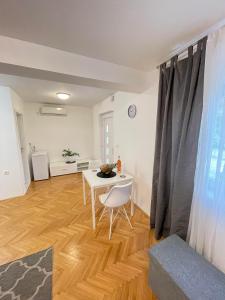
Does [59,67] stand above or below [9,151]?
above

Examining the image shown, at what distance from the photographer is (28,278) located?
4.70ft

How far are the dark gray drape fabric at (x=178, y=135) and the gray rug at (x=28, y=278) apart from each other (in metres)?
1.42

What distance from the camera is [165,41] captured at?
1396 millimetres

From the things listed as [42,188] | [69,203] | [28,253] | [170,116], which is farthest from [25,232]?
[170,116]

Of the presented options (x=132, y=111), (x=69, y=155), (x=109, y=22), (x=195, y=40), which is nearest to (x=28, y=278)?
(x=109, y=22)

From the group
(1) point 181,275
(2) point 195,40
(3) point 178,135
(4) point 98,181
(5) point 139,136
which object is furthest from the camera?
(5) point 139,136

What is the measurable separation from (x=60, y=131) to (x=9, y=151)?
1.93 m

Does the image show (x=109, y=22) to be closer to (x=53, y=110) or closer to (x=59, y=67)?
(x=59, y=67)

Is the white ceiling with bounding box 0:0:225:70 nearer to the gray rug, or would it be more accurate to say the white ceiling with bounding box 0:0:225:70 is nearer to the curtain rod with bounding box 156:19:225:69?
the curtain rod with bounding box 156:19:225:69

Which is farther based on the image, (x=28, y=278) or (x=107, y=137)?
(x=107, y=137)

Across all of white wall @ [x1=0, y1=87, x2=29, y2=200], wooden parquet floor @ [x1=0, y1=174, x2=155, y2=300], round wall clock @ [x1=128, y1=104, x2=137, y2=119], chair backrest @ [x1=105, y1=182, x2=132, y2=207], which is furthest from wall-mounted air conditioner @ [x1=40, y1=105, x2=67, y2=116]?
chair backrest @ [x1=105, y1=182, x2=132, y2=207]

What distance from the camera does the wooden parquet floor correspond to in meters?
1.35

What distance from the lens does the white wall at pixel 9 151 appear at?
2.83 metres

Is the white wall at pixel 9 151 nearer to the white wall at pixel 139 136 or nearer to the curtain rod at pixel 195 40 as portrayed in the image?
the white wall at pixel 139 136
